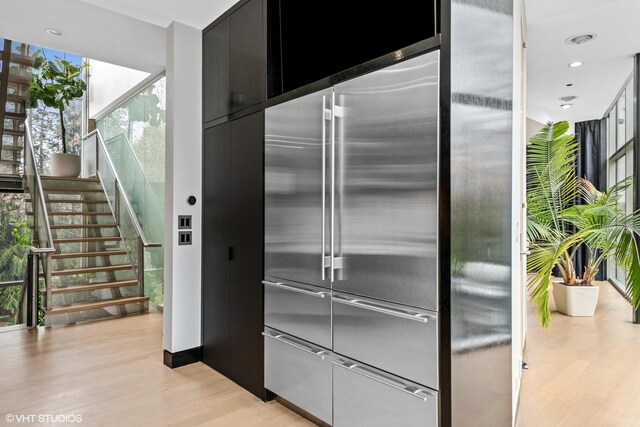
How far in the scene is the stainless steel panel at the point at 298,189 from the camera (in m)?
2.22

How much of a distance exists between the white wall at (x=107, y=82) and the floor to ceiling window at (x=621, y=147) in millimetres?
6314

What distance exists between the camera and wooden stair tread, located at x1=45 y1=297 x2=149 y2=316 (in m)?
4.47

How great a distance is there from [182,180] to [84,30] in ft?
5.02

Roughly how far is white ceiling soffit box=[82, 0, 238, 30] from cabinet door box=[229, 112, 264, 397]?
2.88 ft

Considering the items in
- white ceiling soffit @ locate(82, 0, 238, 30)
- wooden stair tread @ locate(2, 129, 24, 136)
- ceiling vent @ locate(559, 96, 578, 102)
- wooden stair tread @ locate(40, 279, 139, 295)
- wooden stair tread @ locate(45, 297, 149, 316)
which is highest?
ceiling vent @ locate(559, 96, 578, 102)

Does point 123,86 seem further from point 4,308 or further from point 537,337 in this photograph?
point 537,337

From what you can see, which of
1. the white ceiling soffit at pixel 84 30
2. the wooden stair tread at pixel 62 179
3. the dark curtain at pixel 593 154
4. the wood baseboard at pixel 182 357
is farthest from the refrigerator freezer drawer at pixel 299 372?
the dark curtain at pixel 593 154

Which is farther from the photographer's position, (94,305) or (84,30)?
(94,305)

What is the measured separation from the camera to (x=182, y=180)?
3.31 metres

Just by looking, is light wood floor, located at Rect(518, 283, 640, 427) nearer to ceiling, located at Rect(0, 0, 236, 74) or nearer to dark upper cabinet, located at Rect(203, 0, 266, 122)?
dark upper cabinet, located at Rect(203, 0, 266, 122)

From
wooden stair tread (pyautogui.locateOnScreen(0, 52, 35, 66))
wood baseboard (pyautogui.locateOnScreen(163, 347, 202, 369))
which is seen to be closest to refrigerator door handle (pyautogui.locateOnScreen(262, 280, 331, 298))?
wood baseboard (pyautogui.locateOnScreen(163, 347, 202, 369))

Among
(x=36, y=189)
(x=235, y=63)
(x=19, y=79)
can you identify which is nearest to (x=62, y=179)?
(x=36, y=189)

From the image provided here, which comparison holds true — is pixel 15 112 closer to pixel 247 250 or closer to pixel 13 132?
pixel 13 132

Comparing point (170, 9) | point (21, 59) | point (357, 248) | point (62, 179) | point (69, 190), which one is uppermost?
point (21, 59)
